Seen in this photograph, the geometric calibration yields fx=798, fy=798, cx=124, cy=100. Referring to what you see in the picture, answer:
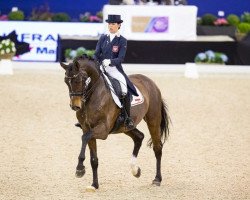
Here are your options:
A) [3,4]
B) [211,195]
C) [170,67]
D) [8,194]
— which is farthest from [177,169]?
[3,4]

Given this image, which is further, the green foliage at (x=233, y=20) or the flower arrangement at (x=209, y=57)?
the green foliage at (x=233, y=20)

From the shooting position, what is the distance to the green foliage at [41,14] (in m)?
22.9

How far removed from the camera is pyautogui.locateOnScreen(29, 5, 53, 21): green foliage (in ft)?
75.1

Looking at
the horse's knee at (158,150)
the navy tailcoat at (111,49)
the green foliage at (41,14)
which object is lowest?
the green foliage at (41,14)

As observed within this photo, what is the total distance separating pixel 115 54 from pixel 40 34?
12577mm

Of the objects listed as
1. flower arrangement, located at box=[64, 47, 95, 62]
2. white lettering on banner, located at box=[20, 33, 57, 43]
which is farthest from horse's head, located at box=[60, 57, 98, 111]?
white lettering on banner, located at box=[20, 33, 57, 43]

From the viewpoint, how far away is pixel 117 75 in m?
9.12

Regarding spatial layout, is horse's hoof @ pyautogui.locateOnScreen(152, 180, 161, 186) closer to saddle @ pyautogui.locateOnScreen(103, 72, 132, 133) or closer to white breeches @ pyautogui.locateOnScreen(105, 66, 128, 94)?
saddle @ pyautogui.locateOnScreen(103, 72, 132, 133)

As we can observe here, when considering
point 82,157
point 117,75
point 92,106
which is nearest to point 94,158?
point 82,157

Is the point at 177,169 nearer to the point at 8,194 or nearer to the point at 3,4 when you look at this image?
the point at 8,194

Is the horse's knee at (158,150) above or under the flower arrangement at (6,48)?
above

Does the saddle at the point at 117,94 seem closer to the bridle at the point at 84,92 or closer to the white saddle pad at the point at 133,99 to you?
the white saddle pad at the point at 133,99

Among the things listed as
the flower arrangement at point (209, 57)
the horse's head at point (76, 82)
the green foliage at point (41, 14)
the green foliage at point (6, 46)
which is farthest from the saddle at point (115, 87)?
the green foliage at point (41, 14)

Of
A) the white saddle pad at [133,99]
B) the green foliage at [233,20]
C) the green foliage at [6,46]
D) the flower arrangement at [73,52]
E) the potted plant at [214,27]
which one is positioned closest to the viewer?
the white saddle pad at [133,99]
